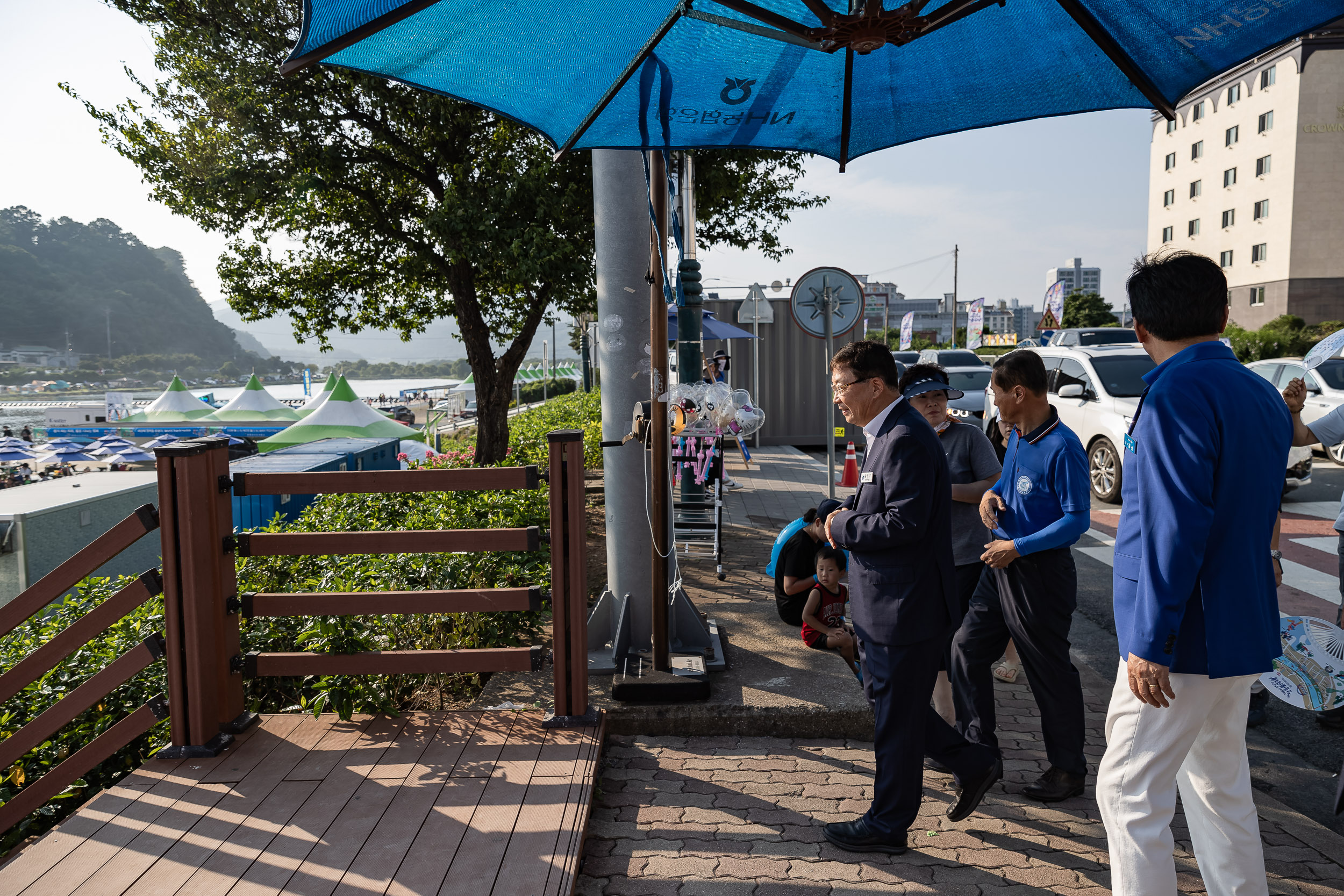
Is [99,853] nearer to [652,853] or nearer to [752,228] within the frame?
[652,853]

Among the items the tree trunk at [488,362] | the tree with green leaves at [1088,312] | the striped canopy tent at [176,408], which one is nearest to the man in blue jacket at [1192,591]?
the tree trunk at [488,362]

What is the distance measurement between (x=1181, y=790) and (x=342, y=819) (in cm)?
284

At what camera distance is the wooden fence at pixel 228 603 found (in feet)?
11.2

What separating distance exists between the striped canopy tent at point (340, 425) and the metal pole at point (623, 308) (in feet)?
54.5

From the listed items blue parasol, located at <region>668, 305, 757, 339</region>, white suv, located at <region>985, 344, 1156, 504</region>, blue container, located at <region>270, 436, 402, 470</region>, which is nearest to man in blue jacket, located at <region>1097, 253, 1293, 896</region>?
white suv, located at <region>985, 344, 1156, 504</region>

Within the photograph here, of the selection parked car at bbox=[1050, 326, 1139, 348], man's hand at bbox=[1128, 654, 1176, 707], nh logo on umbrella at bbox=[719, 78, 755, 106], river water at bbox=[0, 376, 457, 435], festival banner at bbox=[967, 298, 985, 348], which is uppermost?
festival banner at bbox=[967, 298, 985, 348]

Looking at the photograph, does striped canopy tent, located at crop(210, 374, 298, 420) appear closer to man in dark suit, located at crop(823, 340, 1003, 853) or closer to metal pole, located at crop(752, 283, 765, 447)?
metal pole, located at crop(752, 283, 765, 447)

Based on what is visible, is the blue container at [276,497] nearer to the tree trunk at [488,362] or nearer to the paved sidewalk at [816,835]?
the tree trunk at [488,362]

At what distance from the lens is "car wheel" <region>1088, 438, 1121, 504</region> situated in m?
10.9

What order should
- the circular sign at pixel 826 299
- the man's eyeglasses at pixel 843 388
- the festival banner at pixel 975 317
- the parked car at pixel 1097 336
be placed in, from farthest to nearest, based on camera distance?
the festival banner at pixel 975 317 → the parked car at pixel 1097 336 → the circular sign at pixel 826 299 → the man's eyeglasses at pixel 843 388

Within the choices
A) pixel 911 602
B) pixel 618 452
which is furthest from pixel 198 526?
pixel 911 602

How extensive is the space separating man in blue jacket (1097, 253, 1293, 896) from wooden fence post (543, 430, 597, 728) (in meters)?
2.19

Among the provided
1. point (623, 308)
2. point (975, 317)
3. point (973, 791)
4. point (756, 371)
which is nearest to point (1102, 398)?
point (756, 371)

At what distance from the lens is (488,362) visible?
1283cm
